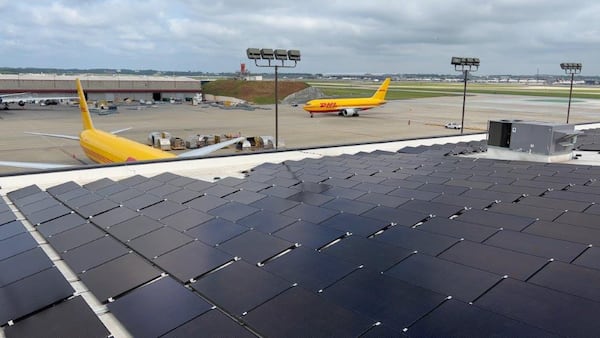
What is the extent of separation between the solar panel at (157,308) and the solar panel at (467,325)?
392cm

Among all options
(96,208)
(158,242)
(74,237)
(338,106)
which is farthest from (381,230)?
(338,106)

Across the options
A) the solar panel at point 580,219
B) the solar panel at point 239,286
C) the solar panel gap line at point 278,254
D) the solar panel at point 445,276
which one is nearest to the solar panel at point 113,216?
the solar panel at point 239,286

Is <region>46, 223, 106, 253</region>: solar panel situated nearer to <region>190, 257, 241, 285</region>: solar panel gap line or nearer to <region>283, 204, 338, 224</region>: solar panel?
<region>190, 257, 241, 285</region>: solar panel gap line

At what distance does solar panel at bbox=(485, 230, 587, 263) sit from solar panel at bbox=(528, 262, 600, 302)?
2.02ft

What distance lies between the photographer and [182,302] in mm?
8305

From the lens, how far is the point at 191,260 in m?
10.2

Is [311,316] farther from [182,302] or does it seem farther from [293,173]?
[293,173]

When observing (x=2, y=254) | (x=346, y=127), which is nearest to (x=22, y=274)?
(x=2, y=254)

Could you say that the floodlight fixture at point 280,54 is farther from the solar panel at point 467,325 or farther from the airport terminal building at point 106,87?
the airport terminal building at point 106,87

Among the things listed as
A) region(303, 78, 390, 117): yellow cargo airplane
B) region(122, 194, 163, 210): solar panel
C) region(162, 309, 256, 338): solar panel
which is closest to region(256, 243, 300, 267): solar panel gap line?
region(162, 309, 256, 338): solar panel

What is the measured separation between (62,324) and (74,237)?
18.7 feet

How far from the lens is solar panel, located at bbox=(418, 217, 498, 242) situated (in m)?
10.8

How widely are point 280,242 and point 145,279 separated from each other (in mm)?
3312

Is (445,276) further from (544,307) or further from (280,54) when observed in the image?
(280,54)
